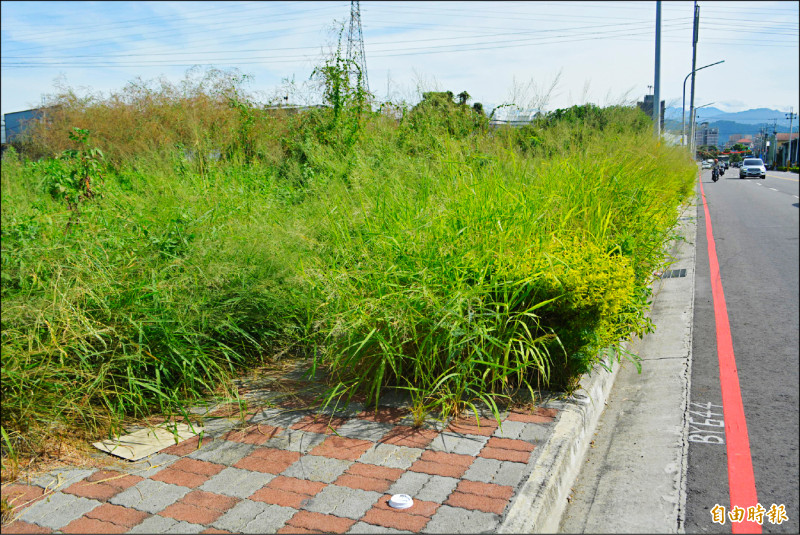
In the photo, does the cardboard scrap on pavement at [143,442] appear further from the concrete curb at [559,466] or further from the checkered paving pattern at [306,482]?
the concrete curb at [559,466]

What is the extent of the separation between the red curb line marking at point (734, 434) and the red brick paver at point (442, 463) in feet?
4.14

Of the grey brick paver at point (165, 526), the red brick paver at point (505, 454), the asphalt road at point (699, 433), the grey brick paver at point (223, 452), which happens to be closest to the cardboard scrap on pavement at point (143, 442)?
the grey brick paver at point (223, 452)

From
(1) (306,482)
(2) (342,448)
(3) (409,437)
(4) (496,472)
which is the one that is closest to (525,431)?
(4) (496,472)

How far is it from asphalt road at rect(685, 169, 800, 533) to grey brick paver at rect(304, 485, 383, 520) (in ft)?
4.87

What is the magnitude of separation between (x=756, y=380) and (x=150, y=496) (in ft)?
14.3

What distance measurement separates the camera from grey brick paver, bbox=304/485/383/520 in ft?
8.66

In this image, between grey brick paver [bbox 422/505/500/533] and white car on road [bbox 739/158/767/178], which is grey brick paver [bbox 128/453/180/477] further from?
white car on road [bbox 739/158/767/178]

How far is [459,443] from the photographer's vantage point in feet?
10.8

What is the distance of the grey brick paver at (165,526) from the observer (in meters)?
2.54

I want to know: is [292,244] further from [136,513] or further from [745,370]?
[745,370]

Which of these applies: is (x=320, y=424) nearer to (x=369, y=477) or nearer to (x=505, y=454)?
(x=369, y=477)

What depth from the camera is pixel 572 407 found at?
144 inches

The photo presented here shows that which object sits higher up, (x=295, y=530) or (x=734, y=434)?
(x=295, y=530)

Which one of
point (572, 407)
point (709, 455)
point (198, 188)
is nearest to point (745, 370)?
point (709, 455)
